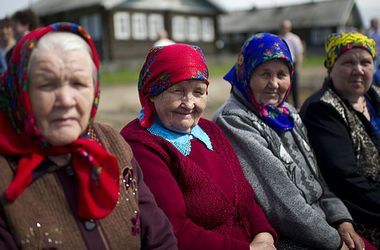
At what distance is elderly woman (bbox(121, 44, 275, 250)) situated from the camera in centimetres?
189

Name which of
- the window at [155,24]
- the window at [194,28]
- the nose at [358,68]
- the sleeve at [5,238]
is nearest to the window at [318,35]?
the window at [194,28]

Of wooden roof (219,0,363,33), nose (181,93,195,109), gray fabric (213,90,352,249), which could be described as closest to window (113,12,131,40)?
wooden roof (219,0,363,33)

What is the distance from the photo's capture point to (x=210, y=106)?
33.8ft

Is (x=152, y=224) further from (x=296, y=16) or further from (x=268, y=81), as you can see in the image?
(x=296, y=16)

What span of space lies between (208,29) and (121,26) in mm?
6793

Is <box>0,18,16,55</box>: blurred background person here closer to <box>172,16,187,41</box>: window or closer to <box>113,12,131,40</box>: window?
<box>113,12,131,40</box>: window

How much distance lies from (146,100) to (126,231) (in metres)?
0.77

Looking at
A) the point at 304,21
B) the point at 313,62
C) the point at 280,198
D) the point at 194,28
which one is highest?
the point at 280,198

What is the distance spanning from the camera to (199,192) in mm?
1970

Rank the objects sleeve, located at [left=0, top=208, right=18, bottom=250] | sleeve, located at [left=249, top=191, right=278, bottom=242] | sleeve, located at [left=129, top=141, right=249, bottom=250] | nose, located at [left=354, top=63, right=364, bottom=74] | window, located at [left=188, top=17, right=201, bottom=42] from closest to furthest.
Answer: sleeve, located at [left=0, top=208, right=18, bottom=250], sleeve, located at [left=129, top=141, right=249, bottom=250], sleeve, located at [left=249, top=191, right=278, bottom=242], nose, located at [left=354, top=63, right=364, bottom=74], window, located at [left=188, top=17, right=201, bottom=42]

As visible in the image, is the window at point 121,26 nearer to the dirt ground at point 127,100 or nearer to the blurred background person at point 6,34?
the dirt ground at point 127,100

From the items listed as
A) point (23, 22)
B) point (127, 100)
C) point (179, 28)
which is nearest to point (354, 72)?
point (23, 22)

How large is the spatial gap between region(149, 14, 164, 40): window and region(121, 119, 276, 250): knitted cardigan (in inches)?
867

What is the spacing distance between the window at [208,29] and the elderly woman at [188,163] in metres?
24.8
